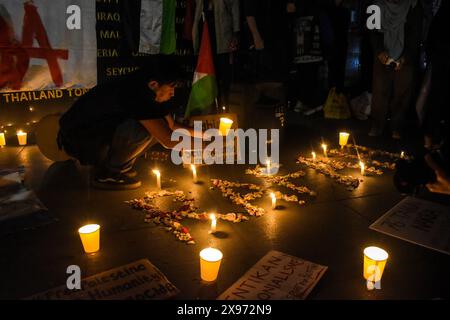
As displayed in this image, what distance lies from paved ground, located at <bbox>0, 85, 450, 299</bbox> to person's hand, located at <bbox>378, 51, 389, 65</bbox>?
260 centimetres

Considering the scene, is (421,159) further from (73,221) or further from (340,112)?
(340,112)

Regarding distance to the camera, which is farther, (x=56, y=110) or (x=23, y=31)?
(x=56, y=110)

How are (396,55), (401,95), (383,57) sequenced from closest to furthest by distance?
(396,55), (383,57), (401,95)

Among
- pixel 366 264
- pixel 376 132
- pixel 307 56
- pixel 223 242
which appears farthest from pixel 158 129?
pixel 307 56

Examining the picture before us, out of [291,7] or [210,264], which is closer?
[210,264]

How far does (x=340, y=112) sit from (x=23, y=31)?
20.5 ft

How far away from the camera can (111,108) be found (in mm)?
4184

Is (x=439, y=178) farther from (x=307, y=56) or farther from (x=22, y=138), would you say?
(x=307, y=56)

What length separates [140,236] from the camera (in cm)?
320

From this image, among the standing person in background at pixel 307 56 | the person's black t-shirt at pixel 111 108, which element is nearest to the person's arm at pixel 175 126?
the person's black t-shirt at pixel 111 108

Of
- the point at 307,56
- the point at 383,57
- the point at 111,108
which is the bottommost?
the point at 111,108

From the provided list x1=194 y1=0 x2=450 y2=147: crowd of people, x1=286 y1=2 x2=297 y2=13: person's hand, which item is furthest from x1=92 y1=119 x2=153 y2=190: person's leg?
x1=286 y1=2 x2=297 y2=13: person's hand

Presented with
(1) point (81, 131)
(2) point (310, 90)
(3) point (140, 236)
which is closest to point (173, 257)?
(3) point (140, 236)

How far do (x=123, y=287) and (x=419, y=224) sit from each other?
2.60 metres
